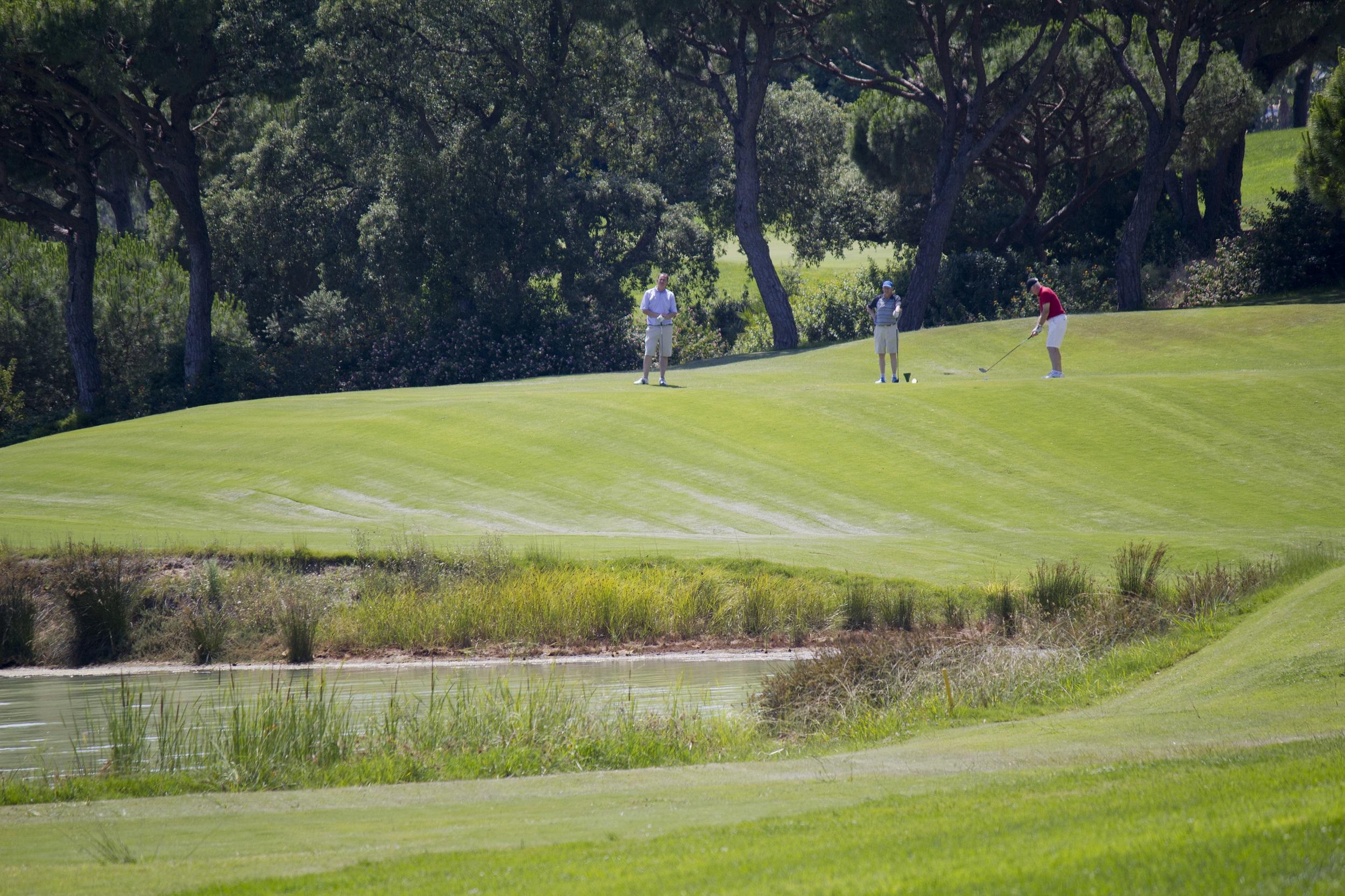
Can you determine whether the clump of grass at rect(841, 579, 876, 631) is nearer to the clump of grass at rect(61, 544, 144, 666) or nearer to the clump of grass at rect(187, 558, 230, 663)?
the clump of grass at rect(187, 558, 230, 663)

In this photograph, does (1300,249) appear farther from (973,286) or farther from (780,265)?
(780,265)

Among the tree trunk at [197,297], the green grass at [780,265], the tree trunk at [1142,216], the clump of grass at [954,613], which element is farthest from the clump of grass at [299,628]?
the green grass at [780,265]

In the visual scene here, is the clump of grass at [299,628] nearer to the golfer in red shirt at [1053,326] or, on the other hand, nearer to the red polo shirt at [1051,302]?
→ the red polo shirt at [1051,302]

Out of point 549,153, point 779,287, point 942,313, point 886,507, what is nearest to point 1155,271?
point 942,313

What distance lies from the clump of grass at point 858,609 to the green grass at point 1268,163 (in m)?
57.3

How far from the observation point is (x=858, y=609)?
52.5 ft

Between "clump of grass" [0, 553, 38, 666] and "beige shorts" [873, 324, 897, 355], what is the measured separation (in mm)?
19045

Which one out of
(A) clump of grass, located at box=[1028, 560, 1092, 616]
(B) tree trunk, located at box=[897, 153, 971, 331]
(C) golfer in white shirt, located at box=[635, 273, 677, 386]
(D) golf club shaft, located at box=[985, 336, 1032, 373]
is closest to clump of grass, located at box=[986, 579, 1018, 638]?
(A) clump of grass, located at box=[1028, 560, 1092, 616]

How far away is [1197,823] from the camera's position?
580 centimetres

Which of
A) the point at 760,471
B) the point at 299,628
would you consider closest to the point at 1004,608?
the point at 760,471

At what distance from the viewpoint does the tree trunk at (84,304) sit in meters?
42.9

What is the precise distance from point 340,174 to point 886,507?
38166 mm

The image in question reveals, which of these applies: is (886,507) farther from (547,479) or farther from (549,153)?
(549,153)

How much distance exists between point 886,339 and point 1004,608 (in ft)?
47.9
